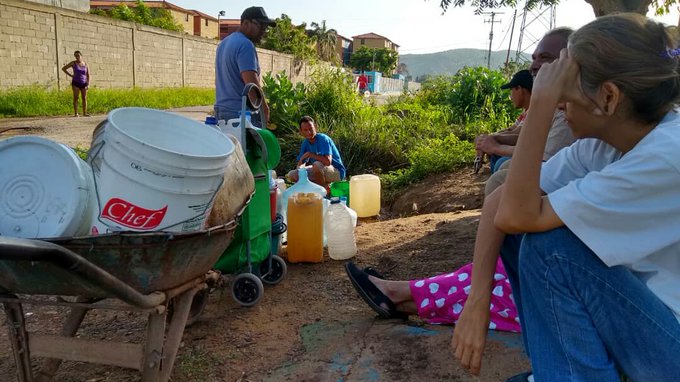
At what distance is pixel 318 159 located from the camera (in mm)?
5773

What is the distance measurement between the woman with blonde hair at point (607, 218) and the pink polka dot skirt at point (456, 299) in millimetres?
802

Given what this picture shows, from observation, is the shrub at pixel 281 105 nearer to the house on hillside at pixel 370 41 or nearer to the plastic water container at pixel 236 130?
the plastic water container at pixel 236 130

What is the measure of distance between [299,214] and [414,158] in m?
4.23

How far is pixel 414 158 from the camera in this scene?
24.7 ft

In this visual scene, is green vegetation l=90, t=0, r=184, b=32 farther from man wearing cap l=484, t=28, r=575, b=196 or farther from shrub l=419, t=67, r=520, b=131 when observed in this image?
man wearing cap l=484, t=28, r=575, b=196

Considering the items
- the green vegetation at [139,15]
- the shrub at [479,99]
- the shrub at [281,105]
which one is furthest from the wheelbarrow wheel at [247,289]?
the green vegetation at [139,15]

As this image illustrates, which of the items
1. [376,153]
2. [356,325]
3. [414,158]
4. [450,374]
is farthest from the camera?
[376,153]

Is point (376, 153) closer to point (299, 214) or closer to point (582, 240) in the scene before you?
point (299, 214)

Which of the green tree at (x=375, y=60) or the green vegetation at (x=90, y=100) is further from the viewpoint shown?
the green tree at (x=375, y=60)

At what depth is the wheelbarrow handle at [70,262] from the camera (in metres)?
1.29

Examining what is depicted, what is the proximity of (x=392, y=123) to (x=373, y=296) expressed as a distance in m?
6.79

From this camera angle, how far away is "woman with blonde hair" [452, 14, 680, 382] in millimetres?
1333

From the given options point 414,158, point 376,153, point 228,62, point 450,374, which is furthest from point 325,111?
point 450,374

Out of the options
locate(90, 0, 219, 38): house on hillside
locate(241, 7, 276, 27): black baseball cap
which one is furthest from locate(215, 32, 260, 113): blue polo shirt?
locate(90, 0, 219, 38): house on hillside
